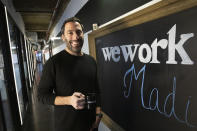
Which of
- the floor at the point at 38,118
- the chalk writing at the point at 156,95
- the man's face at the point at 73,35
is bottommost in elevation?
the floor at the point at 38,118

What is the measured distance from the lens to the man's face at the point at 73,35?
1128 mm

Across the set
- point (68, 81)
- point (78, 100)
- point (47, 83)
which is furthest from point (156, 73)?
point (47, 83)

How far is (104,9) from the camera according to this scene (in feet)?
5.31

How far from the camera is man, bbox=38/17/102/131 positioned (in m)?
1.11

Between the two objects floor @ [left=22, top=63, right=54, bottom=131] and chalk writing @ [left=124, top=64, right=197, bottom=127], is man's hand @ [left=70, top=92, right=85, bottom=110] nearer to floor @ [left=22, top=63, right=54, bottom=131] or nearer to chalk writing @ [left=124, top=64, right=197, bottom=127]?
chalk writing @ [left=124, top=64, right=197, bottom=127]

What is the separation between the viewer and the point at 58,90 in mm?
1151

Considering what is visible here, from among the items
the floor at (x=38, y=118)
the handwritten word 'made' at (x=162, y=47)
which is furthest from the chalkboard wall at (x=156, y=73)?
the floor at (x=38, y=118)

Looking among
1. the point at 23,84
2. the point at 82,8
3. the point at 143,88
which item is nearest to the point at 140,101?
the point at 143,88

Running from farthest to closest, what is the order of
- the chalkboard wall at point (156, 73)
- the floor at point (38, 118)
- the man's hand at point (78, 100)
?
the floor at point (38, 118)
the man's hand at point (78, 100)
the chalkboard wall at point (156, 73)

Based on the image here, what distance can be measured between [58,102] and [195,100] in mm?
974

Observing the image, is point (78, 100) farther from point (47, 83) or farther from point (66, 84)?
point (47, 83)

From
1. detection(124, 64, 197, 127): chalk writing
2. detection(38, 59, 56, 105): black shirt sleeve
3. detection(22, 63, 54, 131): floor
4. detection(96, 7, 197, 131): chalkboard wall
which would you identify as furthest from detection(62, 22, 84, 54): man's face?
detection(22, 63, 54, 131): floor

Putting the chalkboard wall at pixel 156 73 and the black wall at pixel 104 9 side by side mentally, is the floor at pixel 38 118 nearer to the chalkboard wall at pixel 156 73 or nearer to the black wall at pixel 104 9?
the chalkboard wall at pixel 156 73

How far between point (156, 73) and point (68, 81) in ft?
2.37
